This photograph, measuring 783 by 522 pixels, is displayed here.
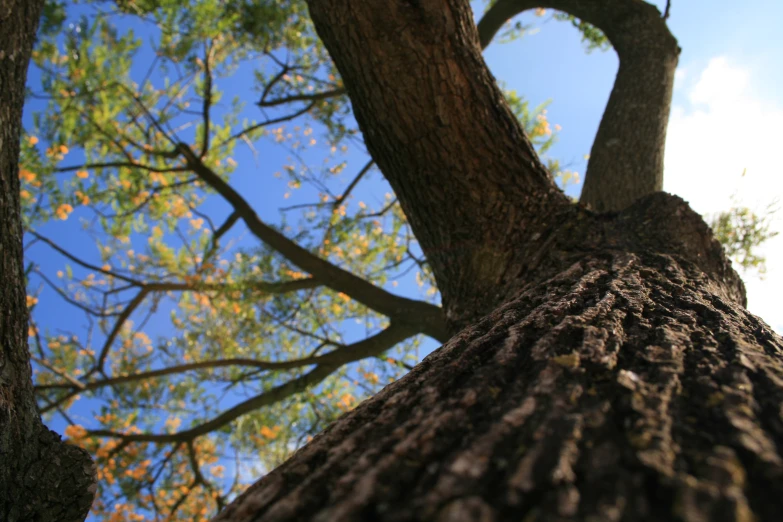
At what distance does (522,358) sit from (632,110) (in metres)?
2.14

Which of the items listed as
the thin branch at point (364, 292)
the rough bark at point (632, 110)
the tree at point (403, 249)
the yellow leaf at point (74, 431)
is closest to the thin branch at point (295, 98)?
the tree at point (403, 249)

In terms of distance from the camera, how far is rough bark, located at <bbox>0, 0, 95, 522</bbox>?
3.13ft

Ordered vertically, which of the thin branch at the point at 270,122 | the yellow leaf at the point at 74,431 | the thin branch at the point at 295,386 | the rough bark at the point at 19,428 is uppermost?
the thin branch at the point at 270,122

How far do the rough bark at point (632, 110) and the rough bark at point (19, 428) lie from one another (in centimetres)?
209

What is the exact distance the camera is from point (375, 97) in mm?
1624

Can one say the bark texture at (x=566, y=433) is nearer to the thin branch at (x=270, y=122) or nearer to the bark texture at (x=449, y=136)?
the bark texture at (x=449, y=136)

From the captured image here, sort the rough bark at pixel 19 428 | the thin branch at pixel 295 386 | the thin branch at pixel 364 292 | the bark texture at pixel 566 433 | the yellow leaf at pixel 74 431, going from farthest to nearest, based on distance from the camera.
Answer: the yellow leaf at pixel 74 431, the thin branch at pixel 295 386, the thin branch at pixel 364 292, the rough bark at pixel 19 428, the bark texture at pixel 566 433

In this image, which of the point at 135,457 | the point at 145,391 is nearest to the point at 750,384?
the point at 135,457

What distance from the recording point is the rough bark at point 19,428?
37.5 inches

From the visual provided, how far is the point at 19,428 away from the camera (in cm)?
99

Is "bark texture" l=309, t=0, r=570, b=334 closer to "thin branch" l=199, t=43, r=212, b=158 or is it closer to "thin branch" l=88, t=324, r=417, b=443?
"thin branch" l=88, t=324, r=417, b=443

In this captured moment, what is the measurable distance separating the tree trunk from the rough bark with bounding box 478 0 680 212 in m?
0.62

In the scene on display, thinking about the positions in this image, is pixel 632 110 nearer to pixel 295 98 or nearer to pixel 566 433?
pixel 566 433

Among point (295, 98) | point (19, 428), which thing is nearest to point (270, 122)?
point (295, 98)
